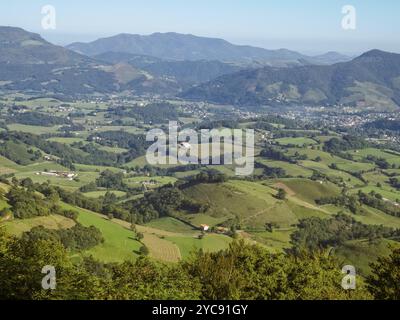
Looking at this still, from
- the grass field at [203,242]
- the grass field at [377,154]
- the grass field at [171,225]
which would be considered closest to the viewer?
the grass field at [203,242]

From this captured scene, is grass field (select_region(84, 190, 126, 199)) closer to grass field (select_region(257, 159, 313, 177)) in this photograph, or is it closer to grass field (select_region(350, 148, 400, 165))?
grass field (select_region(257, 159, 313, 177))

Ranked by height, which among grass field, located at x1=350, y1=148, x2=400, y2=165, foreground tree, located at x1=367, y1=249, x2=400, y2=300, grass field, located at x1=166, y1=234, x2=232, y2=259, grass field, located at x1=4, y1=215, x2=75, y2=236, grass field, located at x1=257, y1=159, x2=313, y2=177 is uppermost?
foreground tree, located at x1=367, y1=249, x2=400, y2=300

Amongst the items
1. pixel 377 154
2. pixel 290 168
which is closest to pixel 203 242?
pixel 290 168

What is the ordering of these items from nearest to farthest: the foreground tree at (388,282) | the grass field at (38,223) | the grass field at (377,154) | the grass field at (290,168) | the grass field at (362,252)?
the foreground tree at (388,282) → the grass field at (38,223) → the grass field at (362,252) → the grass field at (290,168) → the grass field at (377,154)

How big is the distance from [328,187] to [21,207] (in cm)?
7672

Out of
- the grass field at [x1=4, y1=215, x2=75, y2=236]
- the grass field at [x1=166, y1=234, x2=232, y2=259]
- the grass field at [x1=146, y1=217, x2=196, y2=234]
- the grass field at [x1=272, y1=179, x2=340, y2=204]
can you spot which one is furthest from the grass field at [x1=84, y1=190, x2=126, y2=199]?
the grass field at [x1=4, y1=215, x2=75, y2=236]


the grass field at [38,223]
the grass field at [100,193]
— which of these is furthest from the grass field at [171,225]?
the grass field at [100,193]

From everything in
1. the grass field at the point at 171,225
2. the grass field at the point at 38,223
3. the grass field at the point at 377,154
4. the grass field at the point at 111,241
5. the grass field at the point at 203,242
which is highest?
the grass field at the point at 38,223

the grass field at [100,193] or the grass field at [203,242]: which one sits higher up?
the grass field at [203,242]

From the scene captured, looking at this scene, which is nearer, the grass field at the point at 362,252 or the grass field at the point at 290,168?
the grass field at the point at 362,252

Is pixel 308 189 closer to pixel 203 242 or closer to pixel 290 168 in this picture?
pixel 290 168

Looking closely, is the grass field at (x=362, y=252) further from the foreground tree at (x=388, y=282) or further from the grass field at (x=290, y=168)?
the grass field at (x=290, y=168)

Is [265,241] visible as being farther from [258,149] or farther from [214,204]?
[258,149]
